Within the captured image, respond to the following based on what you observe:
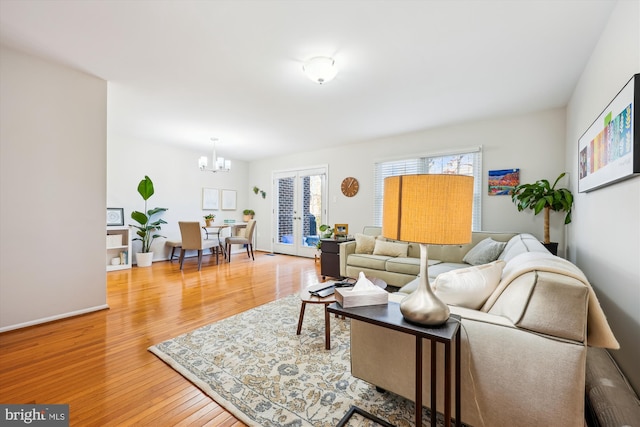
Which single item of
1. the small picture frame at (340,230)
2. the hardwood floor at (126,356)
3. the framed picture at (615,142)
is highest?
the framed picture at (615,142)

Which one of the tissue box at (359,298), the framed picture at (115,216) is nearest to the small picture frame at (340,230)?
the tissue box at (359,298)

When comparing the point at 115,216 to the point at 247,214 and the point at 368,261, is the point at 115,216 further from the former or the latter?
the point at 368,261

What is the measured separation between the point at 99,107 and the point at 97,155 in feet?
1.68

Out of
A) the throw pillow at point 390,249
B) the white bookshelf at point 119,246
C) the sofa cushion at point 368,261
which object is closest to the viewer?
the sofa cushion at point 368,261

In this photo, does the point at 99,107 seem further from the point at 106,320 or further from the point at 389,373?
the point at 389,373

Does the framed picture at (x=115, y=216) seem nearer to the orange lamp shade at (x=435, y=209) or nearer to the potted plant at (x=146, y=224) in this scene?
the potted plant at (x=146, y=224)

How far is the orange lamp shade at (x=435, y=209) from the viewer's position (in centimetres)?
109

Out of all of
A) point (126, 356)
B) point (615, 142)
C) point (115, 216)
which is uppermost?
point (615, 142)

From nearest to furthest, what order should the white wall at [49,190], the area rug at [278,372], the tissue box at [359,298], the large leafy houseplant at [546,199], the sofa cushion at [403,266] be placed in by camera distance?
the tissue box at [359,298]
the area rug at [278,372]
the white wall at [49,190]
the large leafy houseplant at [546,199]
the sofa cushion at [403,266]

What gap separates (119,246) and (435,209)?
5.43 m

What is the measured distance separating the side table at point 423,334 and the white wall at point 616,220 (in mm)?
1076

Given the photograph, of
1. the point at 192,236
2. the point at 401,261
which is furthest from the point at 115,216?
the point at 401,261

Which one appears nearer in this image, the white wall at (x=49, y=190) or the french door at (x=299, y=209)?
the white wall at (x=49, y=190)

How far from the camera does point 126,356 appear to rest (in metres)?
1.99
